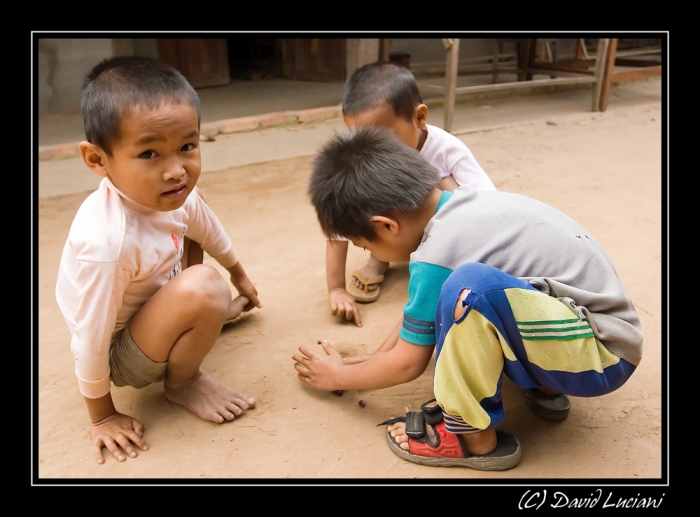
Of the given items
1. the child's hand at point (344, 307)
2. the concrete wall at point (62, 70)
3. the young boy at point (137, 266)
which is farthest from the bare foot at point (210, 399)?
the concrete wall at point (62, 70)

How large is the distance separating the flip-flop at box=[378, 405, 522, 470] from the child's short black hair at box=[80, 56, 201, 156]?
107 cm

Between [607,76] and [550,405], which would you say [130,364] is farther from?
[607,76]

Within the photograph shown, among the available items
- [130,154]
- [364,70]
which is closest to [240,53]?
[364,70]

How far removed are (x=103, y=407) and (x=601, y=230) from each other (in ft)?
7.80

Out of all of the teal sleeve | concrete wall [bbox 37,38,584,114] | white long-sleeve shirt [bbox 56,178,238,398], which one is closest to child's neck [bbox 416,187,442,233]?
the teal sleeve

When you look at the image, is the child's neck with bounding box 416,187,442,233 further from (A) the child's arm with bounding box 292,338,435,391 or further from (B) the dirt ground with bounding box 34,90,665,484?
(B) the dirt ground with bounding box 34,90,665,484

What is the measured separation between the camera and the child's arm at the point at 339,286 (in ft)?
7.63

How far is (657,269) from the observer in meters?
2.59

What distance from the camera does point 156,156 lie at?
158 cm

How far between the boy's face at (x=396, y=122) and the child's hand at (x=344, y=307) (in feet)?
2.09

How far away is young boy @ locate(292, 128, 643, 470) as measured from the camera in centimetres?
145

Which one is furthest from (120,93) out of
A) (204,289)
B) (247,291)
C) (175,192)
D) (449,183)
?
(449,183)

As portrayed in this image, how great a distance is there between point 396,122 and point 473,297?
46.7 inches
